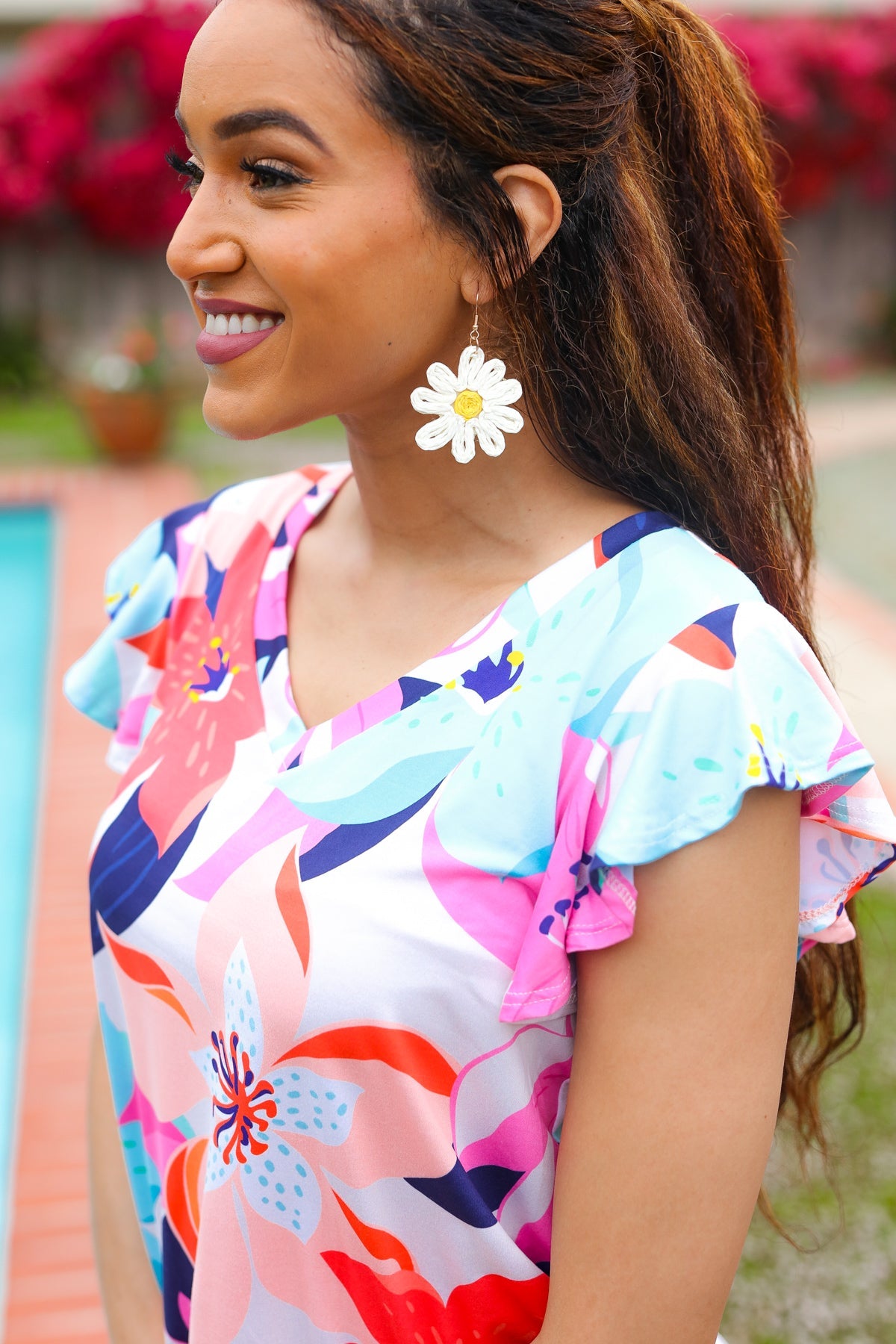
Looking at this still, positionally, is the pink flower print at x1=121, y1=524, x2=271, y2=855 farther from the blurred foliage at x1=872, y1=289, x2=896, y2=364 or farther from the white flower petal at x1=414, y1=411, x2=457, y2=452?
the blurred foliage at x1=872, y1=289, x2=896, y2=364

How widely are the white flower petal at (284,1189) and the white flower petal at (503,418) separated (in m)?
0.67

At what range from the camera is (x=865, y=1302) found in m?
2.31

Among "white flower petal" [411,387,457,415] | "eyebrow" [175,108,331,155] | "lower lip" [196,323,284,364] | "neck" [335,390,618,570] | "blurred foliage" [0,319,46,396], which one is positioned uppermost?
"blurred foliage" [0,319,46,396]

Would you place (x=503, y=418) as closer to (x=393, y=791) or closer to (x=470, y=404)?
(x=470, y=404)

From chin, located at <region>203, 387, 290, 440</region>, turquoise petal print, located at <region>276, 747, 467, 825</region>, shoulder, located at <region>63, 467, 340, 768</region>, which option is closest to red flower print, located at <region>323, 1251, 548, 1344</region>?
turquoise petal print, located at <region>276, 747, 467, 825</region>

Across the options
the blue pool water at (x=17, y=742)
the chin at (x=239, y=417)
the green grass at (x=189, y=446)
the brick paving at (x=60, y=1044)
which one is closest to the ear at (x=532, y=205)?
the chin at (x=239, y=417)

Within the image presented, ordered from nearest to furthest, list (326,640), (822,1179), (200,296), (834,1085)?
(200,296) < (326,640) < (822,1179) < (834,1085)

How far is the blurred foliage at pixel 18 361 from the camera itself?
10500mm

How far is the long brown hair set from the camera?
109 cm

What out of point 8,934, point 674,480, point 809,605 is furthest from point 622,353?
point 8,934

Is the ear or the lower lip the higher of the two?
the ear

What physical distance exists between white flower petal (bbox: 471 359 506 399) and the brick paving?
1761 millimetres

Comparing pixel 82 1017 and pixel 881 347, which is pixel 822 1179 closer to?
pixel 82 1017

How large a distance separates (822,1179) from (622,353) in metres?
1.99
